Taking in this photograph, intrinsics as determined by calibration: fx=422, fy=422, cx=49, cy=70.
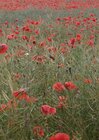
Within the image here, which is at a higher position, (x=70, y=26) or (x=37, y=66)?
(x=37, y=66)

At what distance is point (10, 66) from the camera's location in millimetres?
2969

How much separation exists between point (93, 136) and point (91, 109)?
0.48ft

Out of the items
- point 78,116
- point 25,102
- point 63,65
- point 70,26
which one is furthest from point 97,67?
point 70,26

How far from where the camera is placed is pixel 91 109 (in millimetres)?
2238

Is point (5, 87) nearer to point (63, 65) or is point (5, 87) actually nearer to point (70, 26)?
point (63, 65)

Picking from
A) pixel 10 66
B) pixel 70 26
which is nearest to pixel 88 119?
pixel 10 66

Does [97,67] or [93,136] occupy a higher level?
[97,67]

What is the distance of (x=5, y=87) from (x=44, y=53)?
641mm

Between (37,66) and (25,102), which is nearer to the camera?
(25,102)

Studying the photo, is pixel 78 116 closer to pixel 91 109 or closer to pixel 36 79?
pixel 91 109

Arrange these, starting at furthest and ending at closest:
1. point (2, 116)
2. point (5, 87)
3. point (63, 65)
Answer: point (63, 65) < point (5, 87) < point (2, 116)

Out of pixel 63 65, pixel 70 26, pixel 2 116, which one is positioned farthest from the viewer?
pixel 70 26

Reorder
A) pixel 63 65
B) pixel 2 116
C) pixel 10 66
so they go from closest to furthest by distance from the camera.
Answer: pixel 2 116 < pixel 63 65 < pixel 10 66

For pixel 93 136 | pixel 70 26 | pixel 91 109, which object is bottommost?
pixel 70 26
